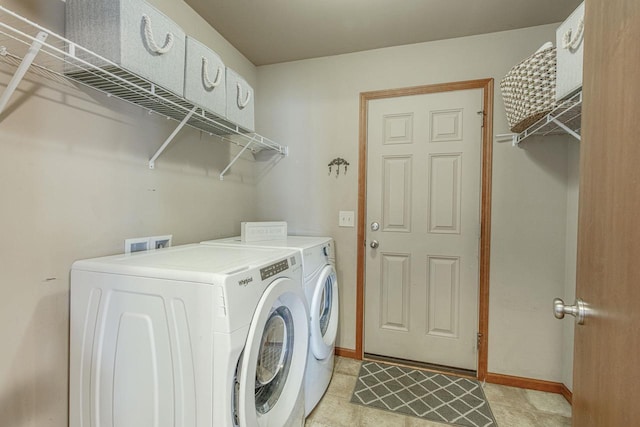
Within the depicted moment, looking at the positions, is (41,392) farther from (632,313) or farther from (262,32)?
(262,32)

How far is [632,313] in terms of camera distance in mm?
501

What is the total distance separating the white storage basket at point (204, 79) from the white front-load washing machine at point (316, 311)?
0.76 metres

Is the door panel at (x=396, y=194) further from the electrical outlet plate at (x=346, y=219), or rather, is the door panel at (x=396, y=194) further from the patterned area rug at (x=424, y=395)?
the patterned area rug at (x=424, y=395)

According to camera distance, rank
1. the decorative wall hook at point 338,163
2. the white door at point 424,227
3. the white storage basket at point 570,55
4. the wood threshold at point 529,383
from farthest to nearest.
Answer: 1. the decorative wall hook at point 338,163
2. the white door at point 424,227
3. the wood threshold at point 529,383
4. the white storage basket at point 570,55

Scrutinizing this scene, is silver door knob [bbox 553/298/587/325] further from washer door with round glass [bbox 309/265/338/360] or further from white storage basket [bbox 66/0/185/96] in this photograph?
white storage basket [bbox 66/0/185/96]

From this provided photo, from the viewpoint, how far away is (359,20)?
1813 millimetres

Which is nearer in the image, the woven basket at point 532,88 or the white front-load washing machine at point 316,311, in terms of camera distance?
the woven basket at point 532,88

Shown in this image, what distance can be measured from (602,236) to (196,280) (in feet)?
3.41

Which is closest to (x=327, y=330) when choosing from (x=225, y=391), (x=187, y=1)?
(x=225, y=391)

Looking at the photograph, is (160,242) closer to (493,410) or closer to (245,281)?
(245,281)

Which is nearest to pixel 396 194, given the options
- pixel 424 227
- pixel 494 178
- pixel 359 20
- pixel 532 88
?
pixel 424 227

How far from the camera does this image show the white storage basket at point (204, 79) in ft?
4.15

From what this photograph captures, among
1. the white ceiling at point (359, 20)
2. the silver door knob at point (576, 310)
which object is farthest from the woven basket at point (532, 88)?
the silver door knob at point (576, 310)

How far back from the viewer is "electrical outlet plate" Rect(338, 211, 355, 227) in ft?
7.30
